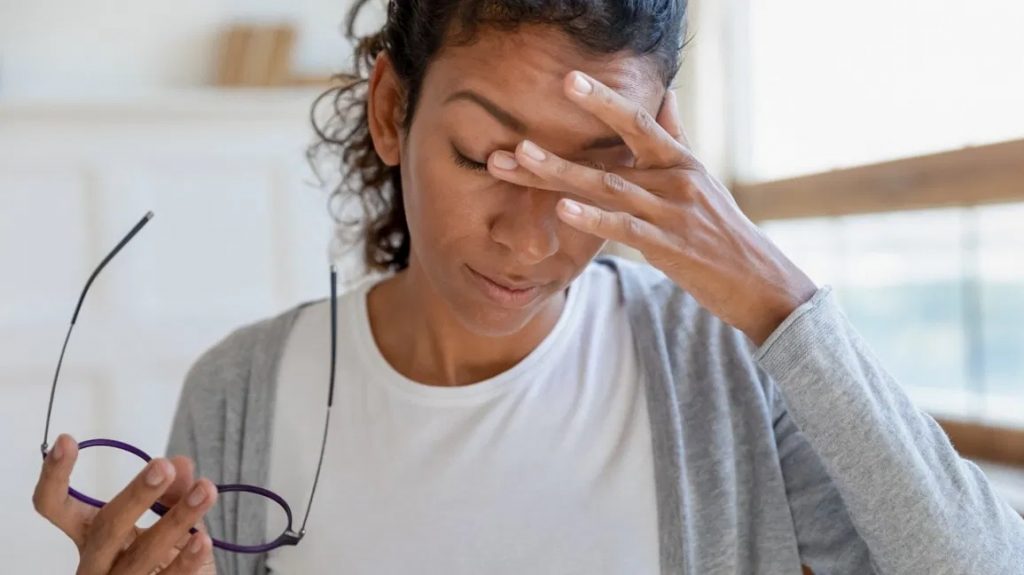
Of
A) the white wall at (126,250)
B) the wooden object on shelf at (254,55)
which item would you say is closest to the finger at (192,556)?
the white wall at (126,250)

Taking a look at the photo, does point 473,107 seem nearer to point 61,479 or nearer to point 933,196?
point 61,479

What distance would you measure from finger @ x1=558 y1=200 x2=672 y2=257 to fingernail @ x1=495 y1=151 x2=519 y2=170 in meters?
0.07

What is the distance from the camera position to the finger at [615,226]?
30.7 inches

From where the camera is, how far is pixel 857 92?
1.67 metres

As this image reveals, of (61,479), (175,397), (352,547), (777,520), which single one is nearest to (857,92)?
(777,520)

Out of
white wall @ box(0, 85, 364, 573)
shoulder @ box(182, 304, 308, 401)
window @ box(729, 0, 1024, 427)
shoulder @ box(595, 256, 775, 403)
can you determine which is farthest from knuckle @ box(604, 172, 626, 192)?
white wall @ box(0, 85, 364, 573)

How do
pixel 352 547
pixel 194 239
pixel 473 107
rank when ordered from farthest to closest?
pixel 194 239 < pixel 352 547 < pixel 473 107

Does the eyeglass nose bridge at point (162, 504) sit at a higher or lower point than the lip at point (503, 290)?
lower

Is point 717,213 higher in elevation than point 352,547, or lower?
higher

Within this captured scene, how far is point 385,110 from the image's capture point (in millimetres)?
1052

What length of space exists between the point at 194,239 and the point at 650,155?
173 centimetres

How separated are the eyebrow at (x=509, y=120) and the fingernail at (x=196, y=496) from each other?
39cm

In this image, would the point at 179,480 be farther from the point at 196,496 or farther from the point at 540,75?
the point at 540,75

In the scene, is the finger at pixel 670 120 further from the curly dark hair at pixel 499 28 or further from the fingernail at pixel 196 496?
the fingernail at pixel 196 496
